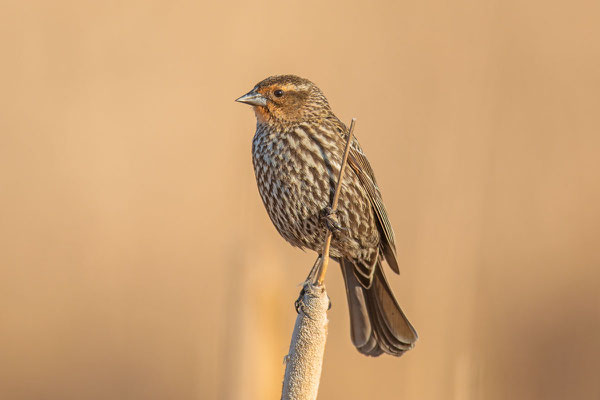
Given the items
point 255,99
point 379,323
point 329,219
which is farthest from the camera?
point 379,323

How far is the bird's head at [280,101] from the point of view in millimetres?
3004

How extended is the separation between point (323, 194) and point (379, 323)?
0.60m

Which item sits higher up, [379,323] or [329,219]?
[329,219]

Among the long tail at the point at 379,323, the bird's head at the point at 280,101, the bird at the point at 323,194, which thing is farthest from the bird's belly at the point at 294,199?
the long tail at the point at 379,323

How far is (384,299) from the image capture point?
319cm

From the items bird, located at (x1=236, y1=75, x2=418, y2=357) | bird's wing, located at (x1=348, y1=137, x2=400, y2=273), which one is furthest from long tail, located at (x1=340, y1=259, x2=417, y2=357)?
bird's wing, located at (x1=348, y1=137, x2=400, y2=273)

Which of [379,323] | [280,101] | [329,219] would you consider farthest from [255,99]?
[379,323]

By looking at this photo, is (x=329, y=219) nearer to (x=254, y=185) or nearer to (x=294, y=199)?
(x=294, y=199)

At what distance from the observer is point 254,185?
3.17 metres

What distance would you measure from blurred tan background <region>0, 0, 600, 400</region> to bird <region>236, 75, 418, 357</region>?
25 cm

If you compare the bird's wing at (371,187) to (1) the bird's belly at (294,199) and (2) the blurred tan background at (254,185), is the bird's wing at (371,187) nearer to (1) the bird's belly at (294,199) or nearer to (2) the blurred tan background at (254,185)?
(1) the bird's belly at (294,199)

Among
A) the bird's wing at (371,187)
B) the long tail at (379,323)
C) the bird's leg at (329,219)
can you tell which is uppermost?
the bird's wing at (371,187)

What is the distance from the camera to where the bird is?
9.40 ft

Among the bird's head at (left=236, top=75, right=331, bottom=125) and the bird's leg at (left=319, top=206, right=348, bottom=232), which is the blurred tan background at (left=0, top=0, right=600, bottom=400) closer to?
the bird's head at (left=236, top=75, right=331, bottom=125)
